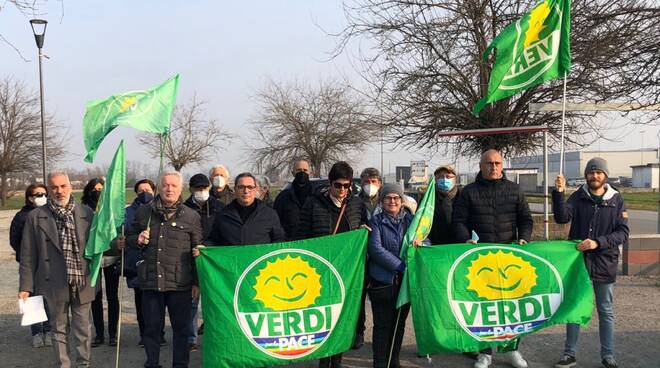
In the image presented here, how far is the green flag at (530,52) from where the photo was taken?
5840mm

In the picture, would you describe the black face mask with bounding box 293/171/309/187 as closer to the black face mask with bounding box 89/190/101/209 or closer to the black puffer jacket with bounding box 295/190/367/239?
the black puffer jacket with bounding box 295/190/367/239

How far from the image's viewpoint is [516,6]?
41.4ft

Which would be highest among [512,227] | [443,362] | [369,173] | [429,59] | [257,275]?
[429,59]

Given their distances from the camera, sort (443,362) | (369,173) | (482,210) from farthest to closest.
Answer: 1. (369,173)
2. (443,362)
3. (482,210)

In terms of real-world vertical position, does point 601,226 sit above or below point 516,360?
above

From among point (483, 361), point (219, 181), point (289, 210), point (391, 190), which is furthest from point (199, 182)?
point (483, 361)

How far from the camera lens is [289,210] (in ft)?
21.7

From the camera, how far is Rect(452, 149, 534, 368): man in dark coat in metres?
5.23

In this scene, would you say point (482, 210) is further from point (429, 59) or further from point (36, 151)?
point (36, 151)

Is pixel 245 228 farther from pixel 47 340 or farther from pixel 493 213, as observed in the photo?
pixel 47 340

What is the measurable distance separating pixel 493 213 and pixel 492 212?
0.04 ft

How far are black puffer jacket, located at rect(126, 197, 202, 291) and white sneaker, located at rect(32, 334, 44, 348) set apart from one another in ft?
7.37

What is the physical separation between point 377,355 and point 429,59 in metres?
9.79

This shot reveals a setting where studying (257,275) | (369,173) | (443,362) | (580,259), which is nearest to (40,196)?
(257,275)
